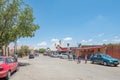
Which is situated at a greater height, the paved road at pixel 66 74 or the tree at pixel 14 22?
the tree at pixel 14 22

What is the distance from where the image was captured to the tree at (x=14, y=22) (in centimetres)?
2844

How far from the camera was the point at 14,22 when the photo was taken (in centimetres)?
2944

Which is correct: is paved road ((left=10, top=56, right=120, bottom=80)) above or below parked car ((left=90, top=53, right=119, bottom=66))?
below

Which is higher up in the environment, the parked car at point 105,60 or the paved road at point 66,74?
the parked car at point 105,60

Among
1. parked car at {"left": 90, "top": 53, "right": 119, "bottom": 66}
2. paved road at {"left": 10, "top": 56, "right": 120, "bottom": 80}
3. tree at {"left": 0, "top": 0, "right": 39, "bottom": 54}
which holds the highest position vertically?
tree at {"left": 0, "top": 0, "right": 39, "bottom": 54}

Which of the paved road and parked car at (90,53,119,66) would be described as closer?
the paved road

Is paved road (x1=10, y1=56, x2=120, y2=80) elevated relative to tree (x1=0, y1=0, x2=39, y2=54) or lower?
lower

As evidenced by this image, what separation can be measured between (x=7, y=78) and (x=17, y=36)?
15274 millimetres

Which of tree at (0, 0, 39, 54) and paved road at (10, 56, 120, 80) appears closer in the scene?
paved road at (10, 56, 120, 80)

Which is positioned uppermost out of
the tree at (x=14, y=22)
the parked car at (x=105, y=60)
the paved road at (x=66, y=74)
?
the tree at (x=14, y=22)

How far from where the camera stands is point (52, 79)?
48.6ft

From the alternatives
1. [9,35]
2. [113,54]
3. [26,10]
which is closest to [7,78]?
[9,35]

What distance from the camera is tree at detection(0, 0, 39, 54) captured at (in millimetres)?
28438

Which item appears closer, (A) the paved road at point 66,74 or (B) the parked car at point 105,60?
(A) the paved road at point 66,74
